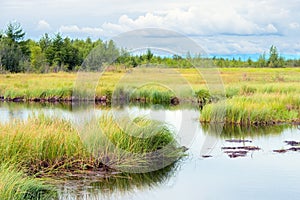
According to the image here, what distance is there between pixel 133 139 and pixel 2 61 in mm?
38502

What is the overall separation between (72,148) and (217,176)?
2870 millimetres

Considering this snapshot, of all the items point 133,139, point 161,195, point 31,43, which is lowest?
point 161,195

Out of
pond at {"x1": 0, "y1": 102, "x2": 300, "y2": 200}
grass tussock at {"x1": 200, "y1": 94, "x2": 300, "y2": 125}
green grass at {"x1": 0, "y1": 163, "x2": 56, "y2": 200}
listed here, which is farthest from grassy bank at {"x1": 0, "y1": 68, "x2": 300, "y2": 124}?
green grass at {"x1": 0, "y1": 163, "x2": 56, "y2": 200}

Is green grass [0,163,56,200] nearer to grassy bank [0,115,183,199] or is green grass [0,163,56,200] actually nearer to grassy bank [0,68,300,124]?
grassy bank [0,115,183,199]

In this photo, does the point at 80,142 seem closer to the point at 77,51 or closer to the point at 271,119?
the point at 271,119

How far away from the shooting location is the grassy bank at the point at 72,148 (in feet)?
32.5

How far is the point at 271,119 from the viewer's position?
18234mm

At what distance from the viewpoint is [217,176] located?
1079cm

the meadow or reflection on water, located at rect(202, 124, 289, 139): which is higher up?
the meadow

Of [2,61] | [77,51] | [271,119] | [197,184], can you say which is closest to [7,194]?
[197,184]

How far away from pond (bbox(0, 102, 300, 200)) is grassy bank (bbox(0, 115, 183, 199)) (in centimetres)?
46

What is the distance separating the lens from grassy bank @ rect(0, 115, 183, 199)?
390 inches

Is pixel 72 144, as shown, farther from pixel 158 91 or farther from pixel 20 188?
pixel 158 91

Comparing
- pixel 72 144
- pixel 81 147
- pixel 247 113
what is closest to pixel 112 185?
pixel 81 147
